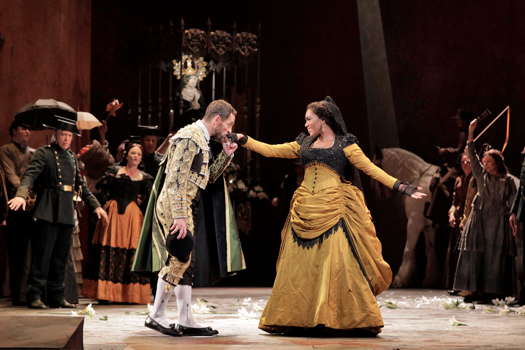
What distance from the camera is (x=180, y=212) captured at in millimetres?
5027

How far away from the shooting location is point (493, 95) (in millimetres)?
10484

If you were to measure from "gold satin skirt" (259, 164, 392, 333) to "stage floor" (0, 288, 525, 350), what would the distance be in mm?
145

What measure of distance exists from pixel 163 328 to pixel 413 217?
5846 millimetres

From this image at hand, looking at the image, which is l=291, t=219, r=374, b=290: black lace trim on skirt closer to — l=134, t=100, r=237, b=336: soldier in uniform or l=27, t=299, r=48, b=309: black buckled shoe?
l=134, t=100, r=237, b=336: soldier in uniform

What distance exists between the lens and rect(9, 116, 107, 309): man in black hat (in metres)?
7.12

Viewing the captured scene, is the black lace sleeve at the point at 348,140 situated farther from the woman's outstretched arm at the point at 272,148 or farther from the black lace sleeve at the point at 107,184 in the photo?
the black lace sleeve at the point at 107,184

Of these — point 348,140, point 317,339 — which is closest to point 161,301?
point 317,339

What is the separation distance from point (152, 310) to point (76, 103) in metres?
4.86

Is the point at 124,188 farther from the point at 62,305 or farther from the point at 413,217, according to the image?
the point at 413,217

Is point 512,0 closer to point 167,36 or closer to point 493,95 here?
point 493,95

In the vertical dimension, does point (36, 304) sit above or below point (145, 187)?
below

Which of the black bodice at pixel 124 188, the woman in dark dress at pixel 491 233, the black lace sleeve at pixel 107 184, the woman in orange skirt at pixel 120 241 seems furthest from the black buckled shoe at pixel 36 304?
the woman in dark dress at pixel 491 233

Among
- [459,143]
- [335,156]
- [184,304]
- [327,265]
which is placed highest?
[459,143]

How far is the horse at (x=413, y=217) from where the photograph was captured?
10539 millimetres
